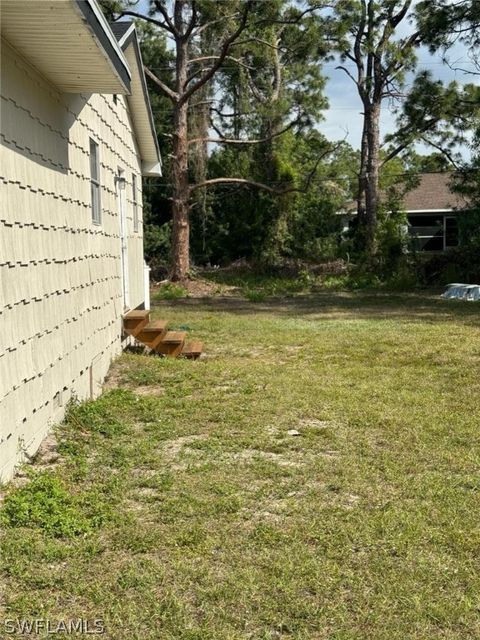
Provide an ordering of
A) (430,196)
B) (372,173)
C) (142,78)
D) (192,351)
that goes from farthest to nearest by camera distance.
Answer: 1. (430,196)
2. (372,173)
3. (142,78)
4. (192,351)

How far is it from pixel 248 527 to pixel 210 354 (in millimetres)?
5796

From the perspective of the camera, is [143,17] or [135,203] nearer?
[135,203]

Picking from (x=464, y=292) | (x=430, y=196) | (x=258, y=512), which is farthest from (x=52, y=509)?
(x=430, y=196)

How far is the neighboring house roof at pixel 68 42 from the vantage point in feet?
Answer: 12.2

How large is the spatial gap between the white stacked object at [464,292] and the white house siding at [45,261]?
11.6 metres

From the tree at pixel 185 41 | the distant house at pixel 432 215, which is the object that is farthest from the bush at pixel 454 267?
the distant house at pixel 432 215

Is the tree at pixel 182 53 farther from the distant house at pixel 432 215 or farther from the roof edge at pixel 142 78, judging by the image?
the distant house at pixel 432 215

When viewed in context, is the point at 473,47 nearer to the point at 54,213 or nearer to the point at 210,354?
the point at 210,354

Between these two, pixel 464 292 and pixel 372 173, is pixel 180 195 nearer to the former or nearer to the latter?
pixel 372 173

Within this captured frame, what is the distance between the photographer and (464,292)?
16.9m

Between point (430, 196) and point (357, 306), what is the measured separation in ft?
65.0

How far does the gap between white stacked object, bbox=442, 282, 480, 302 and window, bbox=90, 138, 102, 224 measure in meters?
11.5

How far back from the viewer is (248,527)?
11.5 ft

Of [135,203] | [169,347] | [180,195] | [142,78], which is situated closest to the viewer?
[169,347]
